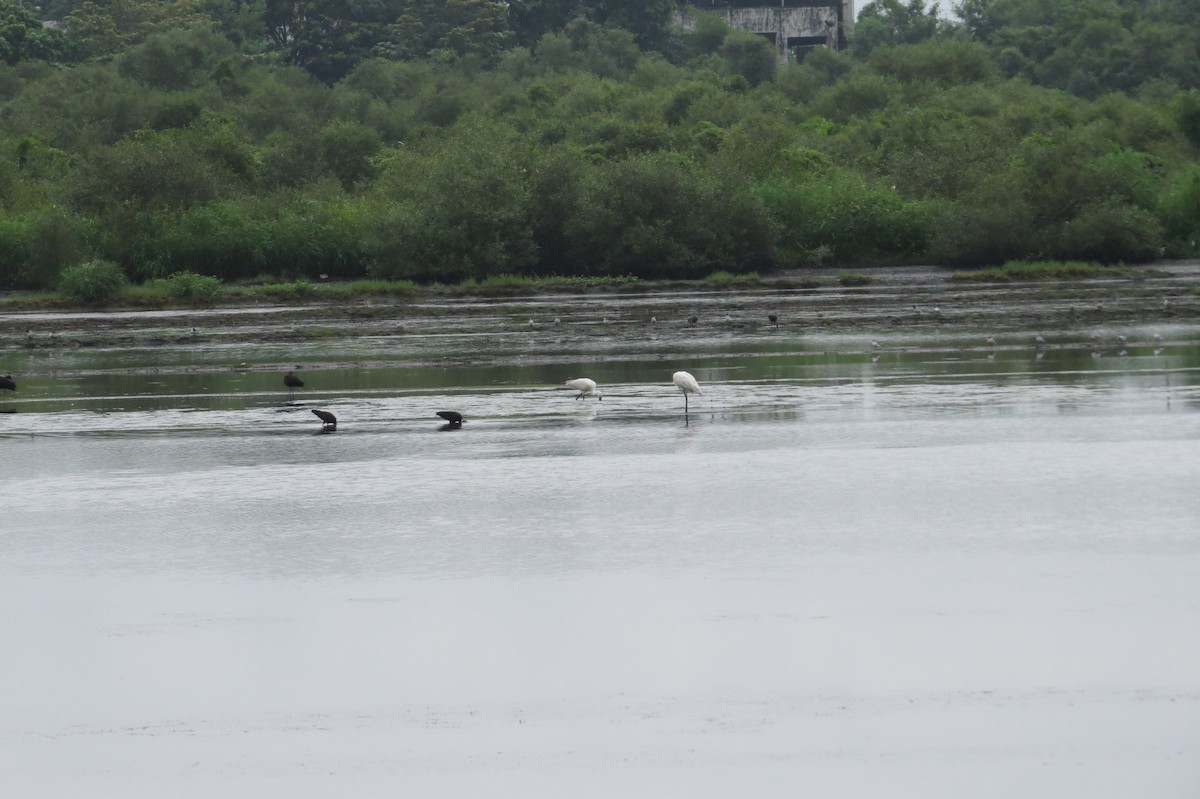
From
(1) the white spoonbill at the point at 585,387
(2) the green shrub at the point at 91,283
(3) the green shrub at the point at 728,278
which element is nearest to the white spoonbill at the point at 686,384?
(1) the white spoonbill at the point at 585,387

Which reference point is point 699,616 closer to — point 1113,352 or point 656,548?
point 656,548

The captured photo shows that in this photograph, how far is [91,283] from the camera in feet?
123

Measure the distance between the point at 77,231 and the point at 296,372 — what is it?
1794 centimetres

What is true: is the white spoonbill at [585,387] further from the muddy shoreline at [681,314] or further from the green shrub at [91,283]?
the green shrub at [91,283]

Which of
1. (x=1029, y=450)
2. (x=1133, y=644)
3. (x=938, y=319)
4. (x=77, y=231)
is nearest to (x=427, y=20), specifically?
(x=77, y=231)

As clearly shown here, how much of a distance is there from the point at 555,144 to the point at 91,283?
16601mm

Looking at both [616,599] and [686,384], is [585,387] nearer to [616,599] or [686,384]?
[686,384]

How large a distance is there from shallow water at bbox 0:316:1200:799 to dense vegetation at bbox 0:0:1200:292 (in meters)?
21.7

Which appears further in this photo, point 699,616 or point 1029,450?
point 1029,450

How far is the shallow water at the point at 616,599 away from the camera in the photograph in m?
7.38

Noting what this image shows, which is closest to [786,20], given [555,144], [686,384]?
[555,144]

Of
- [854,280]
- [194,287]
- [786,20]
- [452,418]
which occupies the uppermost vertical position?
[786,20]

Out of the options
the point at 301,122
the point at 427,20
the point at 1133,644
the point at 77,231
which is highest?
the point at 427,20

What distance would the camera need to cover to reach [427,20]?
270 ft
